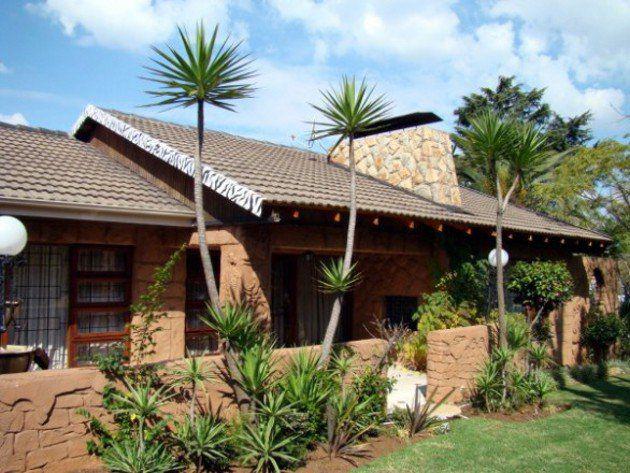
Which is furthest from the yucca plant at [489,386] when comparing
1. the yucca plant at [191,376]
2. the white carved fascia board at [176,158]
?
the yucca plant at [191,376]

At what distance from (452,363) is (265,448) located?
413cm

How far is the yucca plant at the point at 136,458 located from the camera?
214 inches

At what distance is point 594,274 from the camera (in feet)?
53.8

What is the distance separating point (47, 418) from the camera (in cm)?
548

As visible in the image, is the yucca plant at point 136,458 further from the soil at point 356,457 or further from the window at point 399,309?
the window at point 399,309

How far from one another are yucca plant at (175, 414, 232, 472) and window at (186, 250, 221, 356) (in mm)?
4194

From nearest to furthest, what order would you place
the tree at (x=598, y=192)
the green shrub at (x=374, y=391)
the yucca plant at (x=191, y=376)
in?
the yucca plant at (x=191, y=376)
the green shrub at (x=374, y=391)
the tree at (x=598, y=192)

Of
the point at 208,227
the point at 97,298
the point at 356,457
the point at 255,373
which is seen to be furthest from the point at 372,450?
the point at 97,298

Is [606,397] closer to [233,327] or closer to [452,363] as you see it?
[452,363]

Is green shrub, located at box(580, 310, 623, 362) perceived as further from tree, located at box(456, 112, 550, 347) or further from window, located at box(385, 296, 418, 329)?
tree, located at box(456, 112, 550, 347)

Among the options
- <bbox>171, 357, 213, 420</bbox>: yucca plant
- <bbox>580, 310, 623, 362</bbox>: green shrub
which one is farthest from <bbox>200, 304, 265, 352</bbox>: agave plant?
<bbox>580, 310, 623, 362</bbox>: green shrub

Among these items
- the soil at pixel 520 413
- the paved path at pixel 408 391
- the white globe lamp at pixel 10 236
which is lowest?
the soil at pixel 520 413

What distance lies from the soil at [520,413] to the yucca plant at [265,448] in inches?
138

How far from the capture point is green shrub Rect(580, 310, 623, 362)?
1456 centimetres
